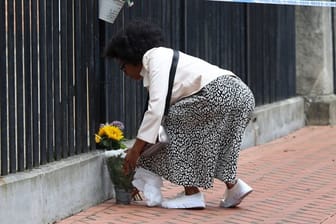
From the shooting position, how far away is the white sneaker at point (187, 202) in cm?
690

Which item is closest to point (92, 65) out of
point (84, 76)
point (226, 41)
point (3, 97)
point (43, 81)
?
point (84, 76)

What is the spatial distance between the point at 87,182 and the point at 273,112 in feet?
15.7

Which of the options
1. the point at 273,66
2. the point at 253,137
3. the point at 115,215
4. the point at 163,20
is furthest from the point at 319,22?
the point at 115,215

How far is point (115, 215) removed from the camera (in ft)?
21.9

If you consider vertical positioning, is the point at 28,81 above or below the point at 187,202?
above

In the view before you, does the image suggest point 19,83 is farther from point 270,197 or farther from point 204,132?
point 270,197

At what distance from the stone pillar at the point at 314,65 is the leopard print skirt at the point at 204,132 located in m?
5.91

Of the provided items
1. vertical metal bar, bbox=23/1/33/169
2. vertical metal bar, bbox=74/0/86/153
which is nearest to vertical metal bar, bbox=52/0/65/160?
vertical metal bar, bbox=74/0/86/153

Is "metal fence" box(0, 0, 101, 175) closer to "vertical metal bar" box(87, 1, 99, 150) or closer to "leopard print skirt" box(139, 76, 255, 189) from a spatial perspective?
"vertical metal bar" box(87, 1, 99, 150)

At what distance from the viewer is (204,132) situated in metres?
6.77

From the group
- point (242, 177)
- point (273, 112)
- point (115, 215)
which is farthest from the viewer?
point (273, 112)

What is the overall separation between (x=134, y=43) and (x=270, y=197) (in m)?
1.90

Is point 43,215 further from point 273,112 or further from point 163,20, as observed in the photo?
point 273,112

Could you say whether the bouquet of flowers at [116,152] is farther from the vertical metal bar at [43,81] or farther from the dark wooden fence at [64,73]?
the vertical metal bar at [43,81]
